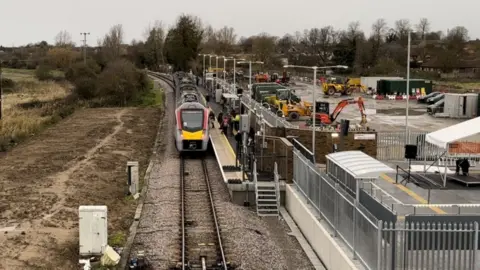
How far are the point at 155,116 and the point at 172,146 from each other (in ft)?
63.7

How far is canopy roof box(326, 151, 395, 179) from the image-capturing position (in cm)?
1490

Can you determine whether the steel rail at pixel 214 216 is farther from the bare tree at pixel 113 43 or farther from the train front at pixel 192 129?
the bare tree at pixel 113 43

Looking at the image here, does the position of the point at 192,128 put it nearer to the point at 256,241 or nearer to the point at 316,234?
the point at 256,241

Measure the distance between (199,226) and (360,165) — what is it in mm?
5922

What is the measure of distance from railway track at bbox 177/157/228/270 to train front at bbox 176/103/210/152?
3308mm

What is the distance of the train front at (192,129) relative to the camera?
3222cm

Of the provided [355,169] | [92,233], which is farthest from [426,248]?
[92,233]

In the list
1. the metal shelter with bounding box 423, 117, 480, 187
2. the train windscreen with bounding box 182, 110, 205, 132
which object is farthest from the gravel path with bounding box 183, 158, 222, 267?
the metal shelter with bounding box 423, 117, 480, 187

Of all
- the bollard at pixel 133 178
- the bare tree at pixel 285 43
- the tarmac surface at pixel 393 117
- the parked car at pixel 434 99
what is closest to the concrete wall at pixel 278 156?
the bollard at pixel 133 178

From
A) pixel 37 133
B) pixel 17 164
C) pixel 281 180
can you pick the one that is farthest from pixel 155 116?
pixel 281 180

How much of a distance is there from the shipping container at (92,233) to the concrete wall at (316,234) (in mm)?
5354

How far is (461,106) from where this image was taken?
161ft

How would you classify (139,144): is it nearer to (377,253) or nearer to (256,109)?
(256,109)

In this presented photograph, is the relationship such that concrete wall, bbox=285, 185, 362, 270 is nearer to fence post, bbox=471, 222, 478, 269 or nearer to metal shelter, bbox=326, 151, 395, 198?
metal shelter, bbox=326, 151, 395, 198
